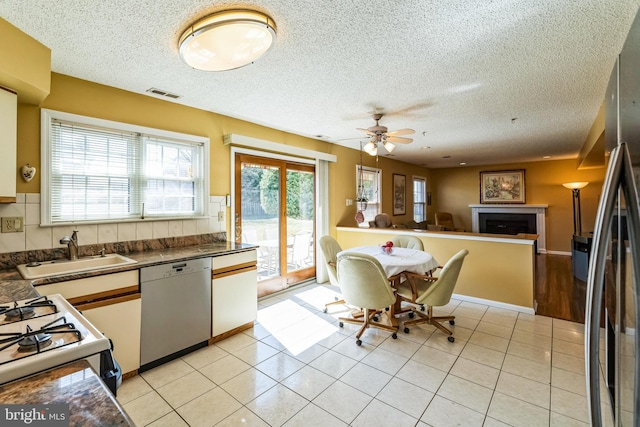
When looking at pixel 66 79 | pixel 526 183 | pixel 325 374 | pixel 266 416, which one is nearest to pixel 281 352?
pixel 325 374

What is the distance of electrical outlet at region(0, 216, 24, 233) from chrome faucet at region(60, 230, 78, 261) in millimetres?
277

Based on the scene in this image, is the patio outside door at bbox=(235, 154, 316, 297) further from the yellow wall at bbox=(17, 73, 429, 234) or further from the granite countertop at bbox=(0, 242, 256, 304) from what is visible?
the granite countertop at bbox=(0, 242, 256, 304)

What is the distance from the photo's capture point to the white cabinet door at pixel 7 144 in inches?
71.9

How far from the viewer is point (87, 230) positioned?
97.4 inches

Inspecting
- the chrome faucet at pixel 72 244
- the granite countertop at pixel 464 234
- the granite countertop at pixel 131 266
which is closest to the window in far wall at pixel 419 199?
the granite countertop at pixel 464 234

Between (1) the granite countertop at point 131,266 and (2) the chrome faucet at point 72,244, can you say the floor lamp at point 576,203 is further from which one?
(2) the chrome faucet at point 72,244

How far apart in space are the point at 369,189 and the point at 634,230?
5335 mm

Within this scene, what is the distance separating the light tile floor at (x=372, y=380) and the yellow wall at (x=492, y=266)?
490mm

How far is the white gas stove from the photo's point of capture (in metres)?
0.89

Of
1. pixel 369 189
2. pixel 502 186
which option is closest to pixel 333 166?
pixel 369 189

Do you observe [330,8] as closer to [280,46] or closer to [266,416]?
[280,46]

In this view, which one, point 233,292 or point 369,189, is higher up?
point 369,189

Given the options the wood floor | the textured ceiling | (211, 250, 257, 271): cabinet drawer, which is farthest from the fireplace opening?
(211, 250, 257, 271): cabinet drawer

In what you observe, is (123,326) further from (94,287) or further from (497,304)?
(497,304)
